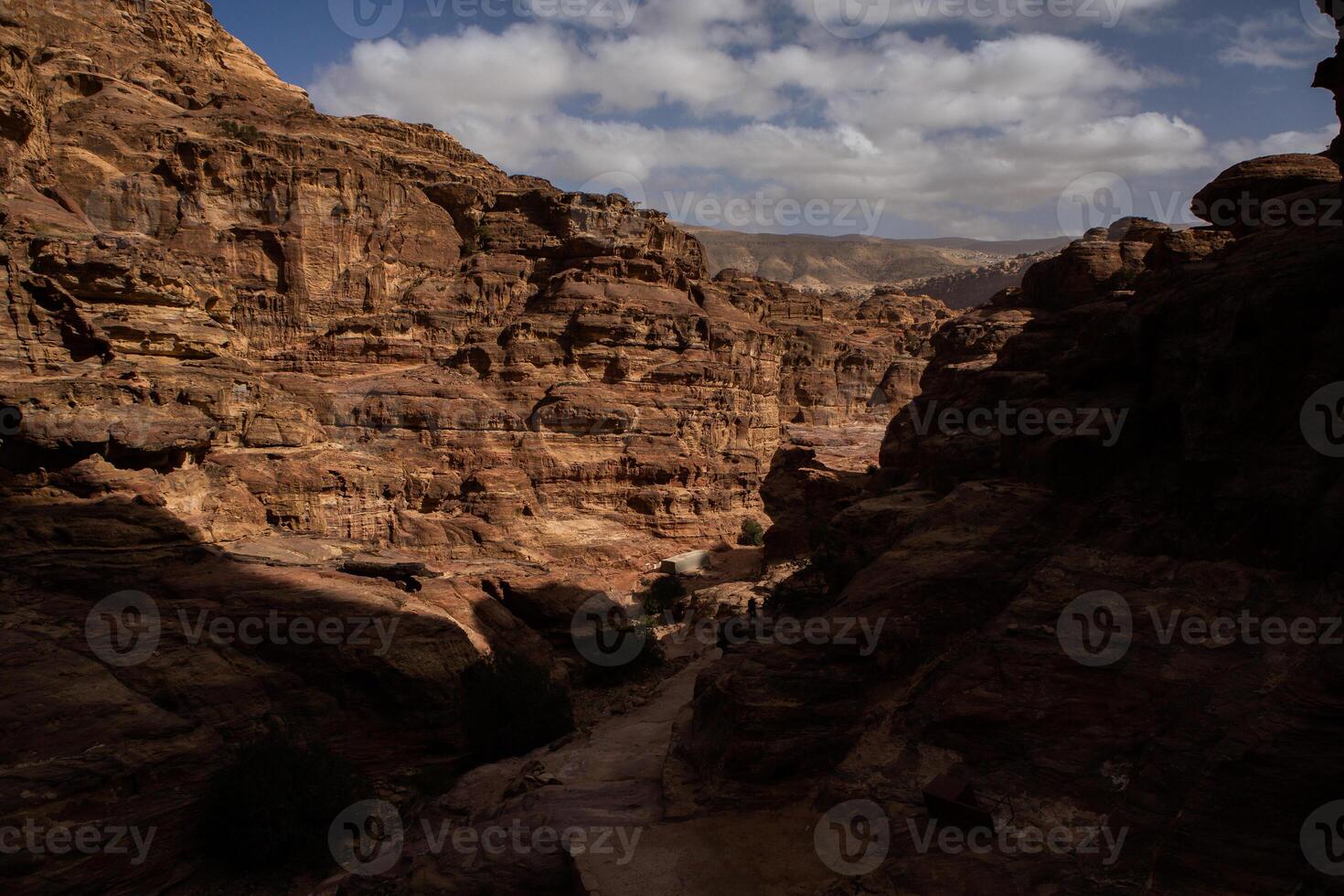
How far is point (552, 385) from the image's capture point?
31.3 metres

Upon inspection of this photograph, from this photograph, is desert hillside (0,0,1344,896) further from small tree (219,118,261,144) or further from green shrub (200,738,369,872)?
small tree (219,118,261,144)

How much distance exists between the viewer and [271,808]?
32.8 feet

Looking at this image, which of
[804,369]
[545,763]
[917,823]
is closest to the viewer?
[917,823]

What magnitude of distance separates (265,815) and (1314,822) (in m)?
12.6

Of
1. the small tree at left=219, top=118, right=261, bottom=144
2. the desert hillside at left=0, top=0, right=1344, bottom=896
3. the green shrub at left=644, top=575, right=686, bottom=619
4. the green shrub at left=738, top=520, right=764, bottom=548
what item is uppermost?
the small tree at left=219, top=118, right=261, bottom=144

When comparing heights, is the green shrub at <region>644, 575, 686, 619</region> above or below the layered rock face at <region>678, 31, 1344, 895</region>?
below

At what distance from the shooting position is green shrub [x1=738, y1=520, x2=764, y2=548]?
113ft

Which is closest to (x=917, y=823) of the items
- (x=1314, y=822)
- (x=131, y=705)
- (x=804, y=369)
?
(x=1314, y=822)

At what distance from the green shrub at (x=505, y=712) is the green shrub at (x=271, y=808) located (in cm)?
297

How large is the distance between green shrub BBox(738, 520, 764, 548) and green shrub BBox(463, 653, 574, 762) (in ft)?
67.8

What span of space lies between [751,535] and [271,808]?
87.8 feet

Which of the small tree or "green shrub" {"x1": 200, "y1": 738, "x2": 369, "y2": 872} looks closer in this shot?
"green shrub" {"x1": 200, "y1": 738, "x2": 369, "y2": 872}

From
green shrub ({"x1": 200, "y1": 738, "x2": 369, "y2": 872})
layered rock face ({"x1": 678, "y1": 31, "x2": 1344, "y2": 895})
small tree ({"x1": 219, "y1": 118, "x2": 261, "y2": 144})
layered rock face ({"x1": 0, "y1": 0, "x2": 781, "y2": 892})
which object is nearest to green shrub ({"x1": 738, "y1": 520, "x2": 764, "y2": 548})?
layered rock face ({"x1": 0, "y1": 0, "x2": 781, "y2": 892})

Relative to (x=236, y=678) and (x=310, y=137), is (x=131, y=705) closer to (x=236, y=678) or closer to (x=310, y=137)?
(x=236, y=678)
